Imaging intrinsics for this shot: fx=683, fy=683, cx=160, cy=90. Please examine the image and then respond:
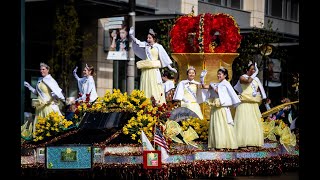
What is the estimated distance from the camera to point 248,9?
1076 inches

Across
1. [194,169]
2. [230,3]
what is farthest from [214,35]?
[230,3]

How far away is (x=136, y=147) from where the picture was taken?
10.4 meters

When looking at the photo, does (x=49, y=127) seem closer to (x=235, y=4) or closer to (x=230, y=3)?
(x=230, y=3)

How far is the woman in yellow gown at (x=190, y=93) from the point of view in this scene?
1321 cm

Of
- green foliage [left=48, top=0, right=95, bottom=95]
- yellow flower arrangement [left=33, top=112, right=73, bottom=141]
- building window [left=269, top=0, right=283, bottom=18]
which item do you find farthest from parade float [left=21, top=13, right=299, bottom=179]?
building window [left=269, top=0, right=283, bottom=18]

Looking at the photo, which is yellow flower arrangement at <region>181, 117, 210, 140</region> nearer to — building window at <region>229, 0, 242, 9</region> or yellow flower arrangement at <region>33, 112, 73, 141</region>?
yellow flower arrangement at <region>33, 112, 73, 141</region>

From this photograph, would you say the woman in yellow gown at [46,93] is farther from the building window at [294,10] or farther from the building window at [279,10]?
the building window at [279,10]

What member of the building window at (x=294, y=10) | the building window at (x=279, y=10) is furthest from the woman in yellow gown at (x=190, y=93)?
the building window at (x=279, y=10)

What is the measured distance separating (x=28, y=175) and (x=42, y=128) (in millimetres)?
946

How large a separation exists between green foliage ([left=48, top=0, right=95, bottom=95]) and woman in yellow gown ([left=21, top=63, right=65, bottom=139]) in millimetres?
8532

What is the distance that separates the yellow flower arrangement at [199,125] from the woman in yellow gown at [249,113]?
0.67 m

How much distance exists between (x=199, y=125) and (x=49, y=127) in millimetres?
2712
